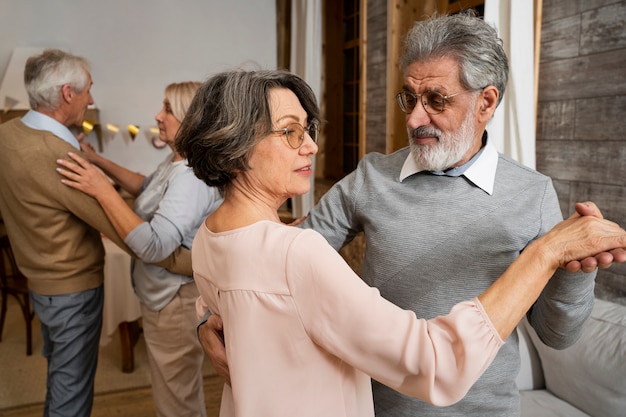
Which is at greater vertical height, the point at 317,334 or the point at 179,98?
the point at 179,98

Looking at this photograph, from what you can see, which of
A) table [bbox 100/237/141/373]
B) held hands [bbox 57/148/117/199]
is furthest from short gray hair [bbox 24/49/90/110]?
table [bbox 100/237/141/373]

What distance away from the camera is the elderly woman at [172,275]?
2.03 metres

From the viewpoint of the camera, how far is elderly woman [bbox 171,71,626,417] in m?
0.86

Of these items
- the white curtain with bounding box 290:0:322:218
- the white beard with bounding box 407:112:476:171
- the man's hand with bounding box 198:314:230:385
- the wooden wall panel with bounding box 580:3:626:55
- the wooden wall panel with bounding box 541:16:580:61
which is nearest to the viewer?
the man's hand with bounding box 198:314:230:385

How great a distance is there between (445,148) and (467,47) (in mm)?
240

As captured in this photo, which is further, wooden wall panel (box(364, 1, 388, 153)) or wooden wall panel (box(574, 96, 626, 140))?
wooden wall panel (box(364, 1, 388, 153))

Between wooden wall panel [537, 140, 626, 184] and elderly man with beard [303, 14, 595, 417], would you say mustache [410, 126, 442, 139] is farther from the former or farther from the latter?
wooden wall panel [537, 140, 626, 184]

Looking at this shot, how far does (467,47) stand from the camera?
4.14 feet

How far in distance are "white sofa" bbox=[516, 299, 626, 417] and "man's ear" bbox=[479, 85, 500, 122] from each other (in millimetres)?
1234

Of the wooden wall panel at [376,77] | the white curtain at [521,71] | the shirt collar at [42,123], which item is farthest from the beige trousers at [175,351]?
the wooden wall panel at [376,77]

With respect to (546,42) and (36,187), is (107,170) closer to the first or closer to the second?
(36,187)

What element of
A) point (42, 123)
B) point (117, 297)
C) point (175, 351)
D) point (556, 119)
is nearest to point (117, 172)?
point (42, 123)

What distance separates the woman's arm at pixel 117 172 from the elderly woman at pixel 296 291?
1.60 m

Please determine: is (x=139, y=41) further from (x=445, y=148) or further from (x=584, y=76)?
(x=445, y=148)
